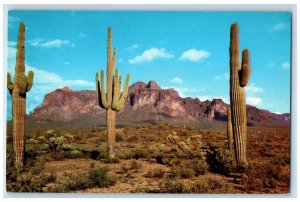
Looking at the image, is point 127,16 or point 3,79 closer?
point 3,79

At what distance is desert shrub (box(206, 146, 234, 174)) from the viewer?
10336 mm

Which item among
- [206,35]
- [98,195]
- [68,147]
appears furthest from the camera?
[68,147]

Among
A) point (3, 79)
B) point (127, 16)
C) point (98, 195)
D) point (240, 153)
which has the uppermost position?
point (127, 16)

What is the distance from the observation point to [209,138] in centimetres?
1653

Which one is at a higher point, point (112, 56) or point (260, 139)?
point (112, 56)

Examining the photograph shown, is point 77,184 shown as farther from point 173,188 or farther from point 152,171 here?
point 173,188

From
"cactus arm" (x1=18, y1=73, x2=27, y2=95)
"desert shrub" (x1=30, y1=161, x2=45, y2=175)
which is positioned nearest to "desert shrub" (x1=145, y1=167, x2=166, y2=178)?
"desert shrub" (x1=30, y1=161, x2=45, y2=175)

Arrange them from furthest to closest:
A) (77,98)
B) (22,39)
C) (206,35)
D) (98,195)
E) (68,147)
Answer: (77,98), (68,147), (206,35), (22,39), (98,195)

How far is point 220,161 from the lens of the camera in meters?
10.6

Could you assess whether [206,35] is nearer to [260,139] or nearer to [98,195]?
[98,195]

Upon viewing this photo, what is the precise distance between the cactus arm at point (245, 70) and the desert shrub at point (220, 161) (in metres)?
2.03

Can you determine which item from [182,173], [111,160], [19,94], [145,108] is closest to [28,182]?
[19,94]

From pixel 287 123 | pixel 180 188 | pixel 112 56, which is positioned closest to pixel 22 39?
pixel 112 56

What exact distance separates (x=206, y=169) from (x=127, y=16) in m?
4.56
